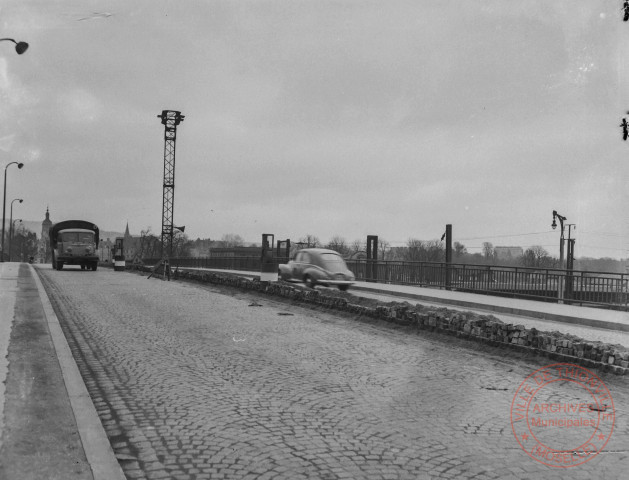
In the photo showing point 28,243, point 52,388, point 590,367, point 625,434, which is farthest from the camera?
point 28,243

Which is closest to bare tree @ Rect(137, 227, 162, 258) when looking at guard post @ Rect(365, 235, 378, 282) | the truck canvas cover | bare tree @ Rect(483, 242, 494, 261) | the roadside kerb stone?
bare tree @ Rect(483, 242, 494, 261)

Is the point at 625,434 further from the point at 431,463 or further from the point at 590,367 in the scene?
the point at 590,367

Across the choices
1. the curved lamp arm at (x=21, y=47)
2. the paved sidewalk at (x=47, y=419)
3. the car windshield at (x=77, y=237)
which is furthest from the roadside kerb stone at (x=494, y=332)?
the car windshield at (x=77, y=237)

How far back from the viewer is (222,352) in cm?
812

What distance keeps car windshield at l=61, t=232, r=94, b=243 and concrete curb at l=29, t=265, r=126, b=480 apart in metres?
29.1

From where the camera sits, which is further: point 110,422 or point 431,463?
point 110,422

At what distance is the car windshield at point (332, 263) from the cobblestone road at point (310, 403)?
11.4 metres

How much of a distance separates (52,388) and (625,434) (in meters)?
5.34

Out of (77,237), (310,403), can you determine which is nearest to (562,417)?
(310,403)

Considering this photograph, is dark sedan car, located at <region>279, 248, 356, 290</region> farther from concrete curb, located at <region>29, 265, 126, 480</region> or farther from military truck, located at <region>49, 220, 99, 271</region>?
military truck, located at <region>49, 220, 99, 271</region>

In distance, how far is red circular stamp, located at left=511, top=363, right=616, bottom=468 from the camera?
4227mm

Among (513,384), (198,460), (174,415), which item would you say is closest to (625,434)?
(513,384)

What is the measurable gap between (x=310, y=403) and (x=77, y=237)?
109 feet

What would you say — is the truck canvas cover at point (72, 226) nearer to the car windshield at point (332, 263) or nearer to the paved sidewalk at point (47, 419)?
the car windshield at point (332, 263)
